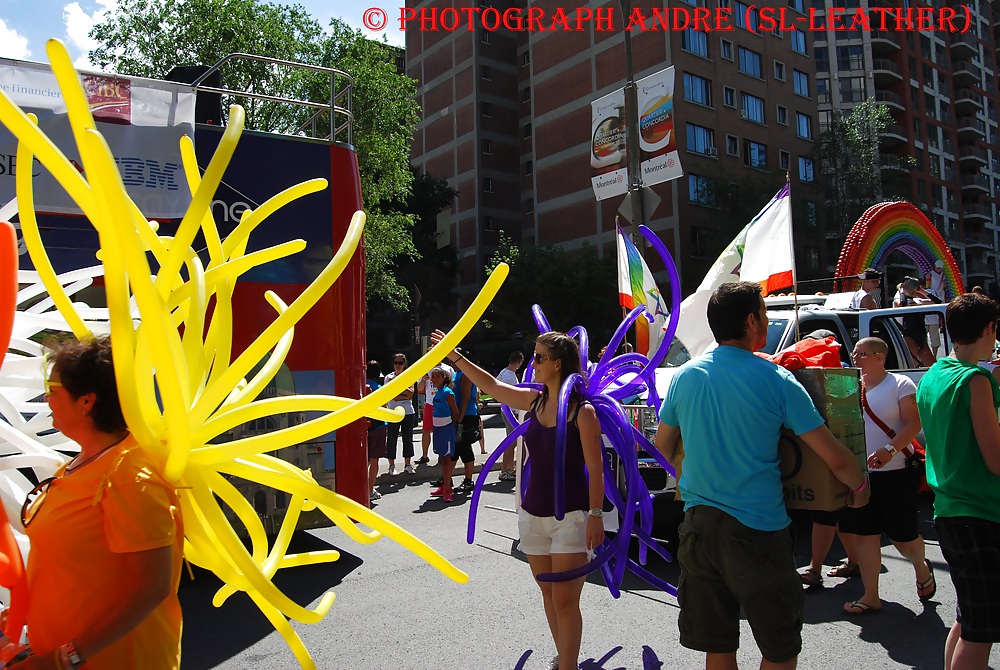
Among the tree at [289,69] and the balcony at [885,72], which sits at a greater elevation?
the balcony at [885,72]

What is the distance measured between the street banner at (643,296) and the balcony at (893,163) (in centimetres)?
4270

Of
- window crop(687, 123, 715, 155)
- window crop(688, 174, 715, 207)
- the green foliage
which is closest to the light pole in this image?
the green foliage

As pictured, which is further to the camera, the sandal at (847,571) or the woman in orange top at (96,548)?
the sandal at (847,571)

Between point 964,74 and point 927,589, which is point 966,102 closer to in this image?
point 964,74

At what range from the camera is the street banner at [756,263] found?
21.1ft

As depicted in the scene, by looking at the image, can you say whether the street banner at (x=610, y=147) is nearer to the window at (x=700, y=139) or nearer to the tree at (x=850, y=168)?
the window at (x=700, y=139)

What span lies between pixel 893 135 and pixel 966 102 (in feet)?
48.0

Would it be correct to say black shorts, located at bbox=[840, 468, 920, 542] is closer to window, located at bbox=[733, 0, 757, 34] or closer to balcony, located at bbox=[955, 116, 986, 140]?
window, located at bbox=[733, 0, 757, 34]

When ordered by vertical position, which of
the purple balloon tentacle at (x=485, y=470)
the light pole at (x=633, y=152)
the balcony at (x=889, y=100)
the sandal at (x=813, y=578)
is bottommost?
the sandal at (x=813, y=578)

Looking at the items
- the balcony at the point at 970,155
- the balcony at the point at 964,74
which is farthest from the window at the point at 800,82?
the balcony at the point at 970,155

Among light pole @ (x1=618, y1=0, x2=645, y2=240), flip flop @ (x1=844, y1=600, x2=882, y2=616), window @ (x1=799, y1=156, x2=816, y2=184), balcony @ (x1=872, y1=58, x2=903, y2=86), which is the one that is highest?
balcony @ (x1=872, y1=58, x2=903, y2=86)

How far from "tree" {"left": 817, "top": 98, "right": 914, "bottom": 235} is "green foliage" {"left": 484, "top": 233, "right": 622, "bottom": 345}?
14344 millimetres

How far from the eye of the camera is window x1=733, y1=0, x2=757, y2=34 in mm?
39875

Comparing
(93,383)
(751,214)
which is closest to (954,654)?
(93,383)
